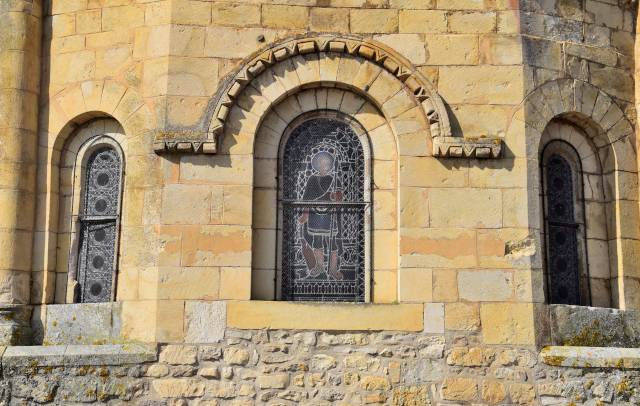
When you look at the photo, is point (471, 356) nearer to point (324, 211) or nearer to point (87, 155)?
point (324, 211)

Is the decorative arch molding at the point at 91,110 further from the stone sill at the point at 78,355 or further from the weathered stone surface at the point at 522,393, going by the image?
the weathered stone surface at the point at 522,393

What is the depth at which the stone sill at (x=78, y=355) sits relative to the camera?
732cm

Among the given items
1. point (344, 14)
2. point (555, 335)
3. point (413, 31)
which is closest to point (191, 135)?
point (344, 14)

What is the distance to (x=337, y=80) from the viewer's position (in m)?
7.89

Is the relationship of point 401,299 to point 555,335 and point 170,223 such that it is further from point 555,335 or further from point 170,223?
point 170,223

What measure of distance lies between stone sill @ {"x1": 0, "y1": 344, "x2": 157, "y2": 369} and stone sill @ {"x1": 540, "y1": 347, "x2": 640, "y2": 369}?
12.9 feet

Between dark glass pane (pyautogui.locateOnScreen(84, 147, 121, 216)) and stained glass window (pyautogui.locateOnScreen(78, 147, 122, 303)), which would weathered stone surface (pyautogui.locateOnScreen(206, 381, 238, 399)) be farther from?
dark glass pane (pyautogui.locateOnScreen(84, 147, 121, 216))

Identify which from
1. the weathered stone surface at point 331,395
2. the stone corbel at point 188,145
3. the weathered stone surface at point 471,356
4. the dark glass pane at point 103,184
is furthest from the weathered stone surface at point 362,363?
the dark glass pane at point 103,184

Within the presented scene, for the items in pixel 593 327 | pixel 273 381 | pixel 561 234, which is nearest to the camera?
pixel 273 381

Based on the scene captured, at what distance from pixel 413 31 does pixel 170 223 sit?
330cm

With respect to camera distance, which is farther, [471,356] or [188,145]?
[188,145]

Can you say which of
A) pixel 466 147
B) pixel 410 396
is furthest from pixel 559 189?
pixel 410 396

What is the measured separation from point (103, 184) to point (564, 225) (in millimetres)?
5186

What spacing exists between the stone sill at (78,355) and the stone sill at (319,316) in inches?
37.7
